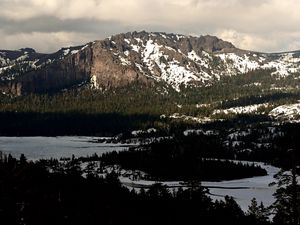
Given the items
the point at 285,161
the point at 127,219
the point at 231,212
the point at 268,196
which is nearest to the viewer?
the point at 285,161

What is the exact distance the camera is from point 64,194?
105312mm

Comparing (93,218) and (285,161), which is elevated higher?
(285,161)

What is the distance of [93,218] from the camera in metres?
76.9

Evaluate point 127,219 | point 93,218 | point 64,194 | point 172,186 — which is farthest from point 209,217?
point 172,186

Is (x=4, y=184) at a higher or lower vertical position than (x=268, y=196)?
higher

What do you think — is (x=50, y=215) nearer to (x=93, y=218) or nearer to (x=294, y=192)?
(x=93, y=218)

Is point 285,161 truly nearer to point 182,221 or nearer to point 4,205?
point 4,205

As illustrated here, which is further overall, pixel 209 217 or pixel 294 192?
pixel 209 217

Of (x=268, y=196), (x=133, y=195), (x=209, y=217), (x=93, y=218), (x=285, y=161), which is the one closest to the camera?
(x=285, y=161)

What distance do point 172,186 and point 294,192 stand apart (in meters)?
146

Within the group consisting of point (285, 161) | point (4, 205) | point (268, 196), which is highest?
point (285, 161)

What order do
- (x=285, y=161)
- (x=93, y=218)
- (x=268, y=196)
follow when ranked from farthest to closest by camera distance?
(x=268, y=196), (x=93, y=218), (x=285, y=161)

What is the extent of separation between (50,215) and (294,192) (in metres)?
31.0

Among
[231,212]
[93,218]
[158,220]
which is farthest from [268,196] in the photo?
[93,218]
